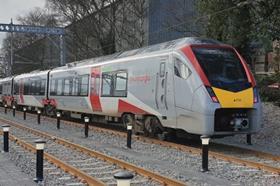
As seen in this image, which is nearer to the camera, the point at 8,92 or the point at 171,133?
the point at 171,133

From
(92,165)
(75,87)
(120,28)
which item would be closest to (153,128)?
(92,165)

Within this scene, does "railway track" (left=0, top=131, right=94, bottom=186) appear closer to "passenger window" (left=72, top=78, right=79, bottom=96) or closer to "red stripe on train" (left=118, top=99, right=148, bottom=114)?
"red stripe on train" (left=118, top=99, right=148, bottom=114)

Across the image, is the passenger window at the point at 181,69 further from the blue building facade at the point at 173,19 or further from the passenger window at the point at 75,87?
the blue building facade at the point at 173,19

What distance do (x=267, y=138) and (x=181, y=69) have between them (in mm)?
5235

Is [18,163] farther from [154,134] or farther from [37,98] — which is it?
[37,98]

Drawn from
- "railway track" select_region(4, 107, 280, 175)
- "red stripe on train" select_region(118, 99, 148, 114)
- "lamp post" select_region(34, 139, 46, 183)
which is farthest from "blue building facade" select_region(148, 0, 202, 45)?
"lamp post" select_region(34, 139, 46, 183)

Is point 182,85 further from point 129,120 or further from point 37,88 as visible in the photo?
point 37,88

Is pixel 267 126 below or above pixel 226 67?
below

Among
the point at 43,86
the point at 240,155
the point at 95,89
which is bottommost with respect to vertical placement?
the point at 240,155

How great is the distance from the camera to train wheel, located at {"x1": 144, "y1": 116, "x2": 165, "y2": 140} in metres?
17.2

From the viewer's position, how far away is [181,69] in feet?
50.5

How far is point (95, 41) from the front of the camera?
52375 mm

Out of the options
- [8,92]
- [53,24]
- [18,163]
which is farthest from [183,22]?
[18,163]

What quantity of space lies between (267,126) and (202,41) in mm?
6579
